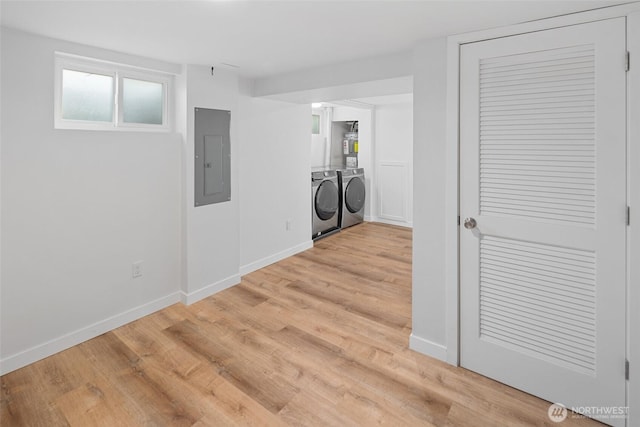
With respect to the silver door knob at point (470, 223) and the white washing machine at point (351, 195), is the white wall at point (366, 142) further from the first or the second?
the silver door knob at point (470, 223)

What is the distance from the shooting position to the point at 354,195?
610cm

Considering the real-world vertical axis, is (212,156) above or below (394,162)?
below

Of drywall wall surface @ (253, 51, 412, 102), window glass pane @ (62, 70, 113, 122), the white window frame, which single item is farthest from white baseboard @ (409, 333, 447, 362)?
window glass pane @ (62, 70, 113, 122)

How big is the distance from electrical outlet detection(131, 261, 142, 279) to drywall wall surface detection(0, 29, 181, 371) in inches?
1.3

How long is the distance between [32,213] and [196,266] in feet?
4.29

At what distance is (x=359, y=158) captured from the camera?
262 inches

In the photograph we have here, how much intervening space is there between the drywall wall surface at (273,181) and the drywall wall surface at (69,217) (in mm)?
873

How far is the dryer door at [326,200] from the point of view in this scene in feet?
17.0

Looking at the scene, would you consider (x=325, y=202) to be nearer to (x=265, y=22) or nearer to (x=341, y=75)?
(x=341, y=75)

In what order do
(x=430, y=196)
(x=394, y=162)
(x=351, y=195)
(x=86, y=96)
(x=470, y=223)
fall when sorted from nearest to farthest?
(x=470, y=223) → (x=430, y=196) → (x=86, y=96) → (x=351, y=195) → (x=394, y=162)

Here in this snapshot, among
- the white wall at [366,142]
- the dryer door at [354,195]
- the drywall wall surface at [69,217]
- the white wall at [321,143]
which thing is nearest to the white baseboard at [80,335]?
the drywall wall surface at [69,217]

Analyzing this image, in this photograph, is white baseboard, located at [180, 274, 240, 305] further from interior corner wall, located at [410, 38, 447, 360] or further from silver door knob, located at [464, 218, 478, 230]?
silver door knob, located at [464, 218, 478, 230]

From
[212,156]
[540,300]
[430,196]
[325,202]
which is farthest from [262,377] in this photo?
[325,202]

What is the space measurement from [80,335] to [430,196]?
271 centimetres
